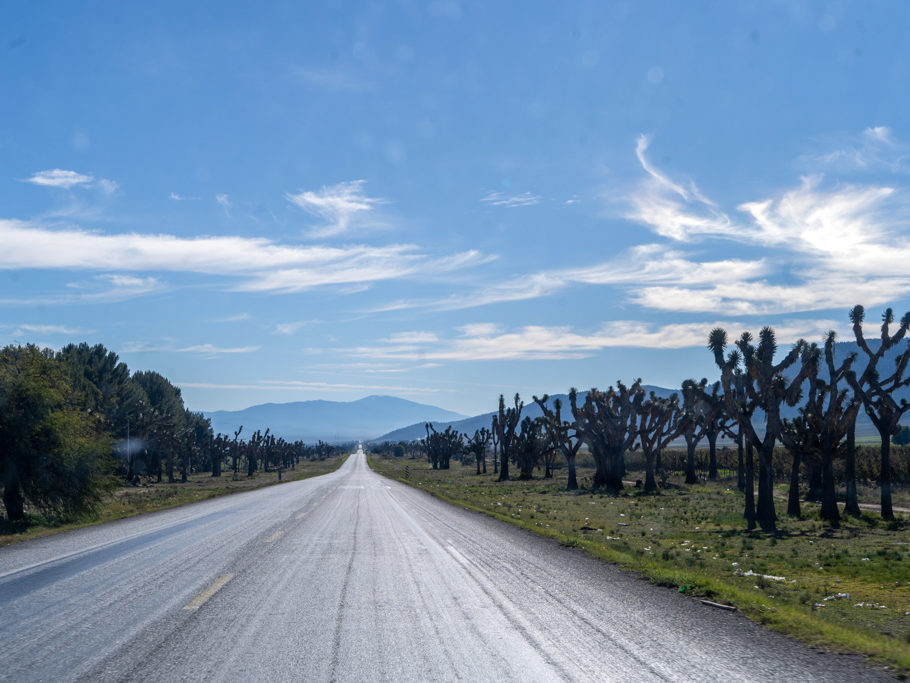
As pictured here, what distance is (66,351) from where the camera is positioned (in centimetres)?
7050

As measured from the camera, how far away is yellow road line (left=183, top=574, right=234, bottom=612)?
917 centimetres

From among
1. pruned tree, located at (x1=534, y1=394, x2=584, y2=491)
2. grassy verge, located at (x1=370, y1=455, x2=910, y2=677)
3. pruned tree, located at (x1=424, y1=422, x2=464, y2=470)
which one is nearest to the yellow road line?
grassy verge, located at (x1=370, y1=455, x2=910, y2=677)

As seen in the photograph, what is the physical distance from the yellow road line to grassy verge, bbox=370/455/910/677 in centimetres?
729

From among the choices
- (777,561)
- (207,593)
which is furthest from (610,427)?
(207,593)

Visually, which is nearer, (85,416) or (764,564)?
(764,564)

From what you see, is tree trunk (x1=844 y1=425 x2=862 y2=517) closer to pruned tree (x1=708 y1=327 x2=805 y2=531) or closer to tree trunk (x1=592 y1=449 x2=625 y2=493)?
pruned tree (x1=708 y1=327 x2=805 y2=531)

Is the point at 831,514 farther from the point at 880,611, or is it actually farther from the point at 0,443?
the point at 0,443

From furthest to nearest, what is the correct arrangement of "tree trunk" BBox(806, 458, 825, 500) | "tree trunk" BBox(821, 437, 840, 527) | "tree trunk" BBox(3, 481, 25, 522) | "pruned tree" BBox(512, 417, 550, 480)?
"pruned tree" BBox(512, 417, 550, 480)
"tree trunk" BBox(806, 458, 825, 500)
"tree trunk" BBox(821, 437, 840, 527)
"tree trunk" BBox(3, 481, 25, 522)

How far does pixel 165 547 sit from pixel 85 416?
15.1 meters

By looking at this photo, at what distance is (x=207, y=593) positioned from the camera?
1005cm

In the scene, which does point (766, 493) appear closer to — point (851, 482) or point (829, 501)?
point (829, 501)

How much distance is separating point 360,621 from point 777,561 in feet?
43.6

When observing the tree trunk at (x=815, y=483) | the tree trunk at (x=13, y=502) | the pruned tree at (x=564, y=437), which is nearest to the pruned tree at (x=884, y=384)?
the tree trunk at (x=815, y=483)

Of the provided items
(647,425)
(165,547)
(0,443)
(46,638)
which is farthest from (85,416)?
(647,425)
